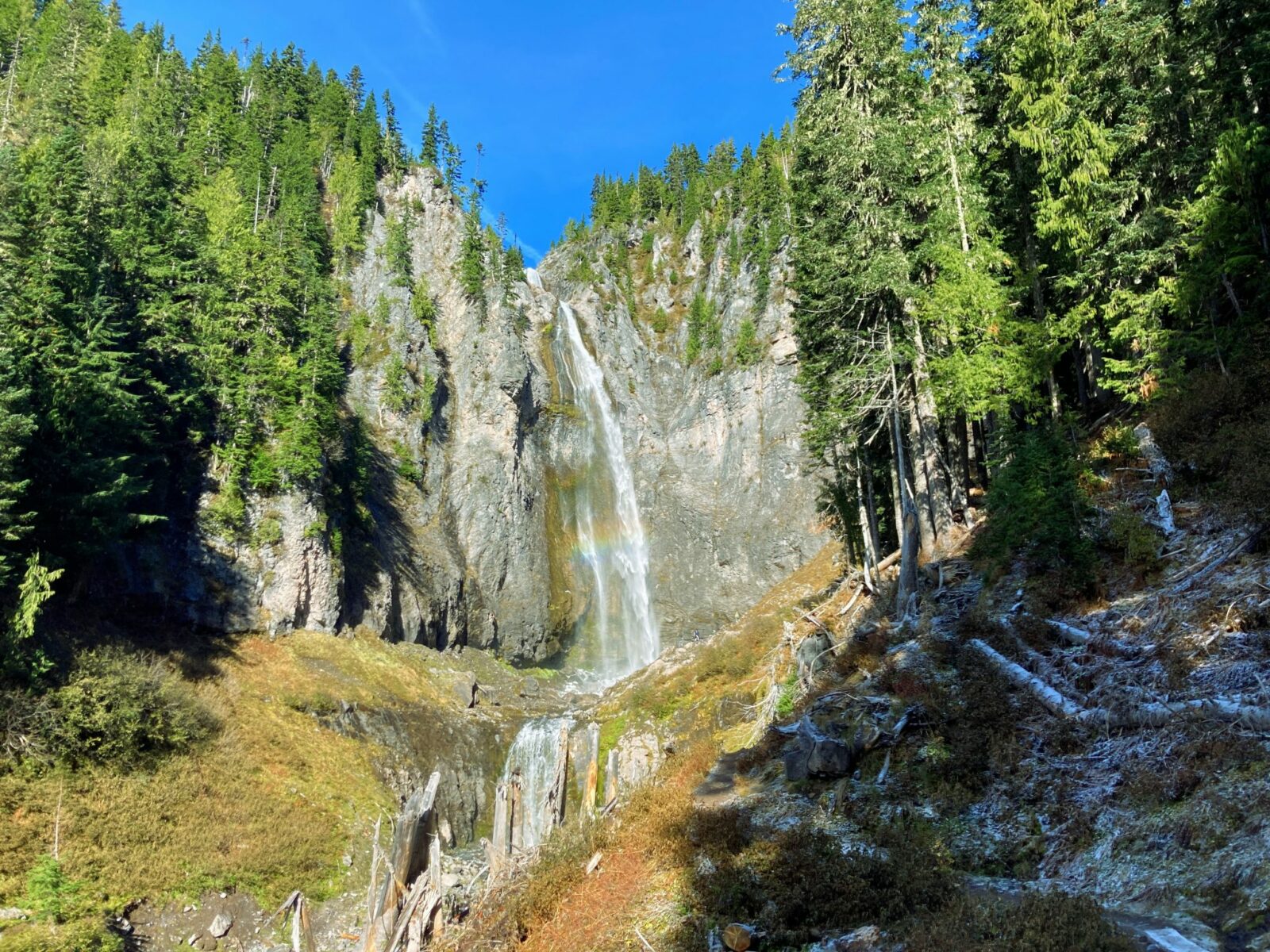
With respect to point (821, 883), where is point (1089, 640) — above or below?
above

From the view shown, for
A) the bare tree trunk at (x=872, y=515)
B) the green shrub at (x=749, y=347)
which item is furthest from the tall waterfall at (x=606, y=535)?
the bare tree trunk at (x=872, y=515)

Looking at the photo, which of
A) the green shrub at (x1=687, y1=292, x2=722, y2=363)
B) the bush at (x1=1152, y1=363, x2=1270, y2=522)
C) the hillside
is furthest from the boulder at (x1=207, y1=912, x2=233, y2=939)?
the green shrub at (x1=687, y1=292, x2=722, y2=363)

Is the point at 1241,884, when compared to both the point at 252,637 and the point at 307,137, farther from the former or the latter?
the point at 307,137

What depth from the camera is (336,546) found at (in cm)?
3916

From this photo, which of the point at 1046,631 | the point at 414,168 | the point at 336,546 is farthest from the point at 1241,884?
the point at 414,168

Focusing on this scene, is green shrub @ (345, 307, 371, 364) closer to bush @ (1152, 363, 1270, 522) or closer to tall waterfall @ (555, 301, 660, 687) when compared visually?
tall waterfall @ (555, 301, 660, 687)

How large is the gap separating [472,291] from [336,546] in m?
31.3

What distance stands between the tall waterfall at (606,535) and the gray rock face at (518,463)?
120cm

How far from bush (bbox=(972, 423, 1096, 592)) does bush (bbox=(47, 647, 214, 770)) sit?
2562 cm

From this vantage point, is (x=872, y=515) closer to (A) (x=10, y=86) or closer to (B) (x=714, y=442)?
(B) (x=714, y=442)

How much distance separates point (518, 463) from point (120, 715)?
37.0m

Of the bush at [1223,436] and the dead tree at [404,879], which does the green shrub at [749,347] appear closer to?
the bush at [1223,436]

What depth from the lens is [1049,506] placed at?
41.1 ft

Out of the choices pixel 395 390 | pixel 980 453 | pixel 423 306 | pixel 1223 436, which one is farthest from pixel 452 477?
pixel 1223 436
